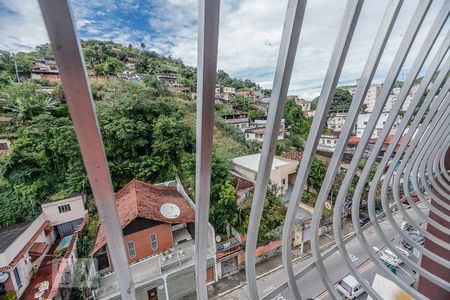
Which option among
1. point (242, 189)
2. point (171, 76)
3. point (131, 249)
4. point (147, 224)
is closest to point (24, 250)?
point (131, 249)

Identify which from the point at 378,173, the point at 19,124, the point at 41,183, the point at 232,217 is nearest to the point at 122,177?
the point at 41,183

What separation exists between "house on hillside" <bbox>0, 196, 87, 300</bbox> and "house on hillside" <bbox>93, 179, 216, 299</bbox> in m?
0.59

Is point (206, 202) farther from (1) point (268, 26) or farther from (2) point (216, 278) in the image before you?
(2) point (216, 278)

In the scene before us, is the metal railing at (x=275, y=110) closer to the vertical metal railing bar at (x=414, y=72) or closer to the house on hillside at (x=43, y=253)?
the vertical metal railing bar at (x=414, y=72)

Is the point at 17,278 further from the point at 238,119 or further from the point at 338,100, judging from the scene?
the point at 238,119

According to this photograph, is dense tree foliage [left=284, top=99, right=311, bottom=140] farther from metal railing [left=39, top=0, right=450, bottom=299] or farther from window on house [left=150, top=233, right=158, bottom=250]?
metal railing [left=39, top=0, right=450, bottom=299]

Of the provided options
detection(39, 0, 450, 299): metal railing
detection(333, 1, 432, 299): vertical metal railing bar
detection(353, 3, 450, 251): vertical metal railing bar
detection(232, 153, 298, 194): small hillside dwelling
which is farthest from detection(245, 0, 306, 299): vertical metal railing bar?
detection(232, 153, 298, 194): small hillside dwelling

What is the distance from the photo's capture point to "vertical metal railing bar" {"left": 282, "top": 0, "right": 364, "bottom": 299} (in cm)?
50

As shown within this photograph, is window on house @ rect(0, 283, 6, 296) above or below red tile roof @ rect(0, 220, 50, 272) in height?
below

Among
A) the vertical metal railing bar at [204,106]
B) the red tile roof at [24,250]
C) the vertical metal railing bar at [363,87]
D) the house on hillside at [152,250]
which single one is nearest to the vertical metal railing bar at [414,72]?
the vertical metal railing bar at [363,87]

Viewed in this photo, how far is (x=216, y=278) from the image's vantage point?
476 centimetres

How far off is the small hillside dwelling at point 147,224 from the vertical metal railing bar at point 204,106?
3.98m

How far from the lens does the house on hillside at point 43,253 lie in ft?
12.0

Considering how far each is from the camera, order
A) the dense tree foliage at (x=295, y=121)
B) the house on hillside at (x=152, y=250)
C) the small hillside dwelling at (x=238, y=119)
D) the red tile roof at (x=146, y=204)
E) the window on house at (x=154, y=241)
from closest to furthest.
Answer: the house on hillside at (x=152, y=250) < the red tile roof at (x=146, y=204) < the window on house at (x=154, y=241) < the dense tree foliage at (x=295, y=121) < the small hillside dwelling at (x=238, y=119)
